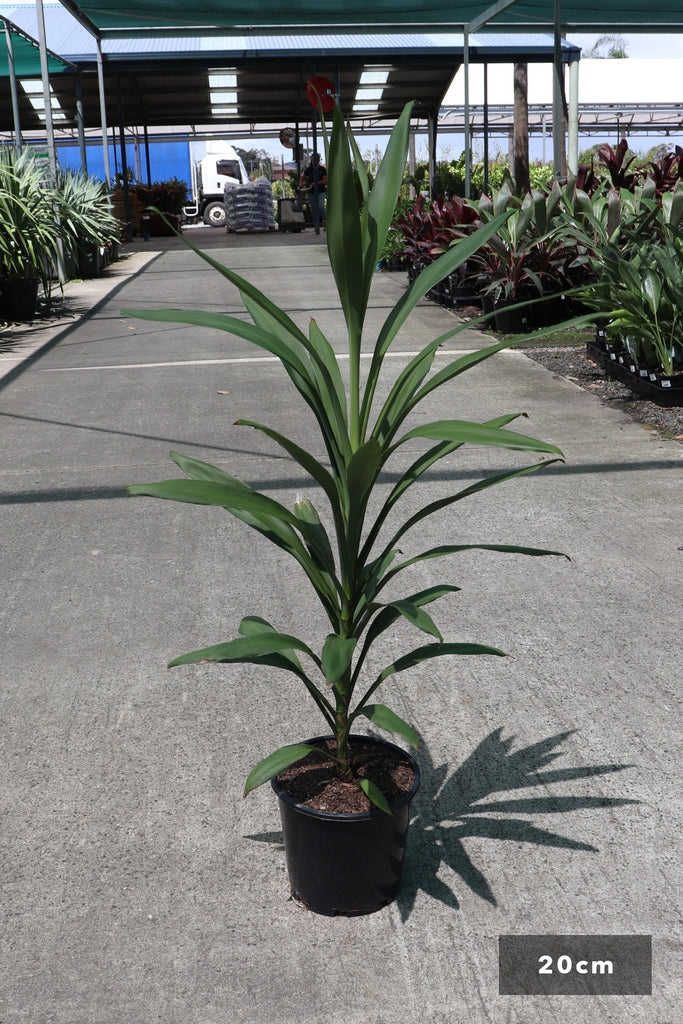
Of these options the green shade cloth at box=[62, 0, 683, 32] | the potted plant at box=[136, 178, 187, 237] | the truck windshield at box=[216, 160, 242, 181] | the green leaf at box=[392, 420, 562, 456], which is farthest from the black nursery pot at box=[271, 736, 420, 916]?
the truck windshield at box=[216, 160, 242, 181]

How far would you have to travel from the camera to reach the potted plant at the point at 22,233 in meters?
8.96

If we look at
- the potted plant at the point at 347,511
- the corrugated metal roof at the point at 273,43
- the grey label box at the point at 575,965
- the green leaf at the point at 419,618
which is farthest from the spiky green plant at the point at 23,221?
the corrugated metal roof at the point at 273,43

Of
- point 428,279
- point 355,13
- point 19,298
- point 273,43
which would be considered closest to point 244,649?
point 428,279

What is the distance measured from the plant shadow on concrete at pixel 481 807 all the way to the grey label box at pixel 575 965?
0.44 ft

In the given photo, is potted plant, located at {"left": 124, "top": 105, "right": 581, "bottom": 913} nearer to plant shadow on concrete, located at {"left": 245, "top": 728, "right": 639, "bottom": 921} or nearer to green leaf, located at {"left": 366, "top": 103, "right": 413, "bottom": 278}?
green leaf, located at {"left": 366, "top": 103, "right": 413, "bottom": 278}

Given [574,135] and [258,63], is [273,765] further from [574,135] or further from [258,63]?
[258,63]

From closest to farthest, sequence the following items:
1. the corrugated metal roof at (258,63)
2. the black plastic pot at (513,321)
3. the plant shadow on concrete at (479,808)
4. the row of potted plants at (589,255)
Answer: the plant shadow on concrete at (479,808) < the row of potted plants at (589,255) < the black plastic pot at (513,321) < the corrugated metal roof at (258,63)

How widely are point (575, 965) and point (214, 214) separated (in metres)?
34.4

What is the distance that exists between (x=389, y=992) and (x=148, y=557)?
7.31ft

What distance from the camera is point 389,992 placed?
1612mm

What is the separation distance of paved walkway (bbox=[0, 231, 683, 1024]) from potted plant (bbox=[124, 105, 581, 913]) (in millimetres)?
160

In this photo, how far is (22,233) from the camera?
898cm

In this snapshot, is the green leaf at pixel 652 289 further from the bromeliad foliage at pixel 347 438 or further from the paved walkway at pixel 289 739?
the bromeliad foliage at pixel 347 438

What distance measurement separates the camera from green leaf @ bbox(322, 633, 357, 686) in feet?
4.70
